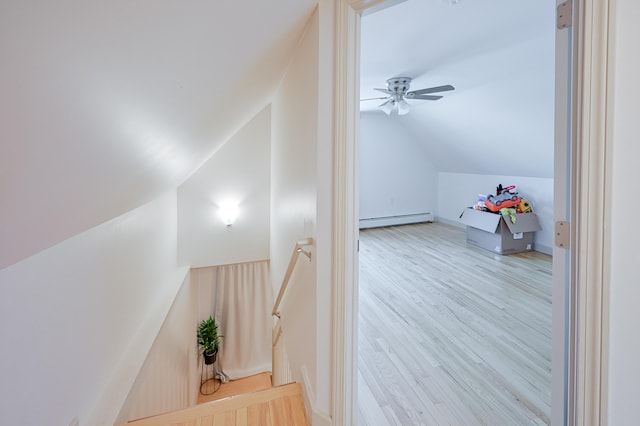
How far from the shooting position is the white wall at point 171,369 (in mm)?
2029

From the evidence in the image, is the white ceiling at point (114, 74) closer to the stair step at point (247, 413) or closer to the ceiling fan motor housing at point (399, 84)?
the ceiling fan motor housing at point (399, 84)

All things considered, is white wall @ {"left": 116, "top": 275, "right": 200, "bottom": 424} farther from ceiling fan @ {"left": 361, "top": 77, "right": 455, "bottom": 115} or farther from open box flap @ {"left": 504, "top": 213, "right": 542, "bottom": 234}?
open box flap @ {"left": 504, "top": 213, "right": 542, "bottom": 234}

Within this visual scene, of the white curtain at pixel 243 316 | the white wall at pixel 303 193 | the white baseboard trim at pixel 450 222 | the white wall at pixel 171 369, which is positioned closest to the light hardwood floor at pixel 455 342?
the white wall at pixel 303 193

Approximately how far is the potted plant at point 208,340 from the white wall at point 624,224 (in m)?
4.36

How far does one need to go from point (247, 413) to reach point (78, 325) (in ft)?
3.30

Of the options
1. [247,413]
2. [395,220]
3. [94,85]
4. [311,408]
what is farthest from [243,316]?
[94,85]

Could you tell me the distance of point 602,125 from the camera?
0.76 m

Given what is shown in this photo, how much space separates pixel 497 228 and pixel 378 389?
11.5 feet

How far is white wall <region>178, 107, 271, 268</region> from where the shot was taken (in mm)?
3709

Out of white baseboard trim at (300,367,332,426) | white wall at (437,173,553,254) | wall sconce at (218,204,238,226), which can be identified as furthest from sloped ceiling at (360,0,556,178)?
wall sconce at (218,204,238,226)

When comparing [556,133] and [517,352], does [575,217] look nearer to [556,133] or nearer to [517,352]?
[556,133]

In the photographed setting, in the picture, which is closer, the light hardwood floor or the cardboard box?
the light hardwood floor

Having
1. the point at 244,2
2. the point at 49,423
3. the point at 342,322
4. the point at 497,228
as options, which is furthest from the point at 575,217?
the point at 497,228

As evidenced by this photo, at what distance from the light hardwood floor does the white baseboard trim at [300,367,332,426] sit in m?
0.32
